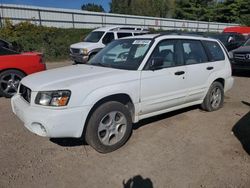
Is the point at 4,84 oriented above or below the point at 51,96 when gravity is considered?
below

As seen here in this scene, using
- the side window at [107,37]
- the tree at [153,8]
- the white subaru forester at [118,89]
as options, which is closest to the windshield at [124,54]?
the white subaru forester at [118,89]

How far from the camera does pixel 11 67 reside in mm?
7770

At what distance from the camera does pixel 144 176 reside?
3.69 metres

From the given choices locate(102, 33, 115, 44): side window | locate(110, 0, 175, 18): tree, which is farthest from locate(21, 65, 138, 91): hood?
locate(110, 0, 175, 18): tree

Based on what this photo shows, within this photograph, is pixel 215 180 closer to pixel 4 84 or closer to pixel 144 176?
pixel 144 176

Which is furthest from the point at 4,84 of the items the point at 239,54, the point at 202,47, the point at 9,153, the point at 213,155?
the point at 239,54

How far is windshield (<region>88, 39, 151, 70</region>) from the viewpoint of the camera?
16.0 ft

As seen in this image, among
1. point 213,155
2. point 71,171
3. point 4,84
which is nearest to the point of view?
point 71,171

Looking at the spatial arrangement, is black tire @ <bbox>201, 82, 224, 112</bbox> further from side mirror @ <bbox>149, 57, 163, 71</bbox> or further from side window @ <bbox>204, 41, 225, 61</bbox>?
side mirror @ <bbox>149, 57, 163, 71</bbox>

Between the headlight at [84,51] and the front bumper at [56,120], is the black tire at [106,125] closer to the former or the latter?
the front bumper at [56,120]

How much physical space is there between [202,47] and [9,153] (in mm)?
4154

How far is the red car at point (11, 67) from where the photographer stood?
25.3 feet

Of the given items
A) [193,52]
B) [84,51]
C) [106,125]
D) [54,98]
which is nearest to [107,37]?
[84,51]

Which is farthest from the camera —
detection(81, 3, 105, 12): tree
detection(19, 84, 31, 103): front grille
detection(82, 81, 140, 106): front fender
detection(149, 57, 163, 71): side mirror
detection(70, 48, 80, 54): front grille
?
detection(81, 3, 105, 12): tree
